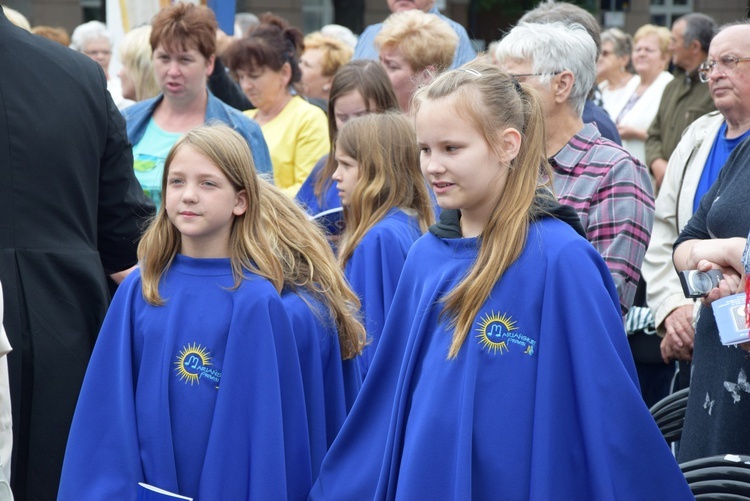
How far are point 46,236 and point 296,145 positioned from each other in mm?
2907

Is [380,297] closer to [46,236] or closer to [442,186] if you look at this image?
[46,236]

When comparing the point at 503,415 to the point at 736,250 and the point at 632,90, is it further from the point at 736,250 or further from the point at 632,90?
the point at 632,90

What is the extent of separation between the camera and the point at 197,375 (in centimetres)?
349

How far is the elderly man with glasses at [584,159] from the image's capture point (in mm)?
3996

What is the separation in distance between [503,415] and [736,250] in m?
0.87

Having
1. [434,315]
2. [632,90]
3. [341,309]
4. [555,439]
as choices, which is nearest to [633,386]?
[555,439]

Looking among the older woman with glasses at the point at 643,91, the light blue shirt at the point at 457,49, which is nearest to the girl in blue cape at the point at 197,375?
the light blue shirt at the point at 457,49

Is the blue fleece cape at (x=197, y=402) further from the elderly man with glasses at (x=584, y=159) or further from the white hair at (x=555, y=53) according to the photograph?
the white hair at (x=555, y=53)

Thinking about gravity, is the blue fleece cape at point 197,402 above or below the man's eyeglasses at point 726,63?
below

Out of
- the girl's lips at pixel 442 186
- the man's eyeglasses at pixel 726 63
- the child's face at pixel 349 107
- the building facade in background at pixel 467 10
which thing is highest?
the man's eyeglasses at pixel 726 63

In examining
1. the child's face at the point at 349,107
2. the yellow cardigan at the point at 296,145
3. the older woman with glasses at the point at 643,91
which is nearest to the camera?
the child's face at the point at 349,107

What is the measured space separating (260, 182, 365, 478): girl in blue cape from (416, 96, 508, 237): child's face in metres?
0.79

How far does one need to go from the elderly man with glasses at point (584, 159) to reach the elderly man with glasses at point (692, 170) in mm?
585

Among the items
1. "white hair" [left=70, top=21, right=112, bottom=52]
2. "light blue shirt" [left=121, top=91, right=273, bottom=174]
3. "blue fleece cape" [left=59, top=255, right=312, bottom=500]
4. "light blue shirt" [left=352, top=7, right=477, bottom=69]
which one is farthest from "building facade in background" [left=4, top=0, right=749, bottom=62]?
"blue fleece cape" [left=59, top=255, right=312, bottom=500]
